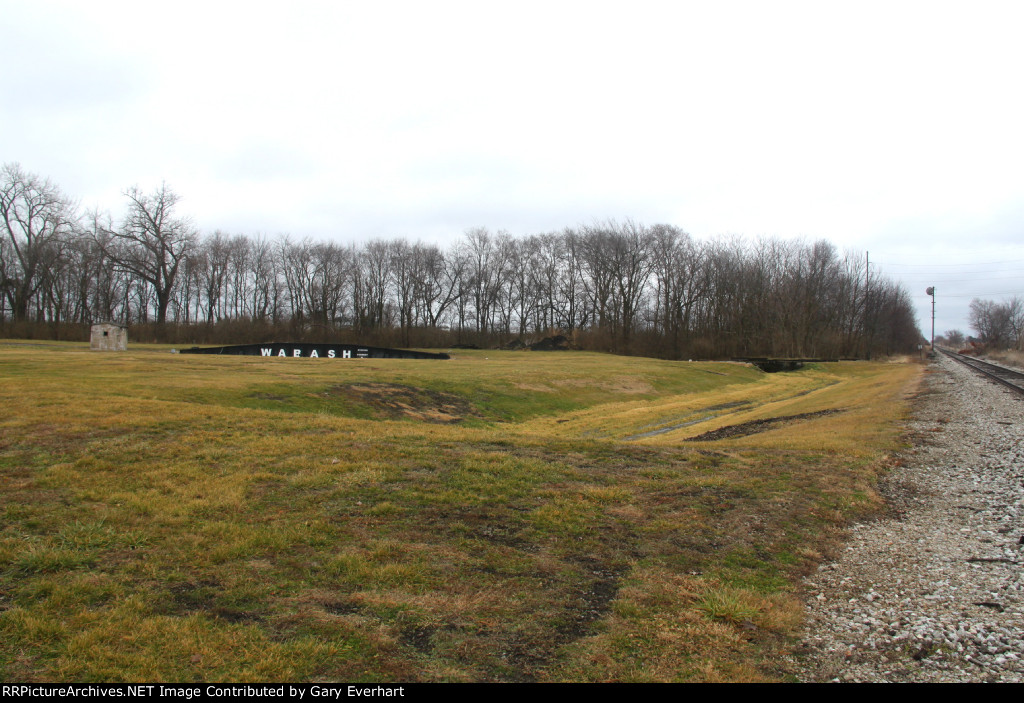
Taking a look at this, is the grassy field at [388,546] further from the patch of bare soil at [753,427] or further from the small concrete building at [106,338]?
the small concrete building at [106,338]

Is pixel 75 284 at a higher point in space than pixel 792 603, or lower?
higher

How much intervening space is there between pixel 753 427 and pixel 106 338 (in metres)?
31.6

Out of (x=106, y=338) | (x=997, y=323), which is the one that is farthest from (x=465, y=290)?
(x=997, y=323)

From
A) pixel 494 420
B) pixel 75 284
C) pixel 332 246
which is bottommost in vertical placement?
pixel 494 420

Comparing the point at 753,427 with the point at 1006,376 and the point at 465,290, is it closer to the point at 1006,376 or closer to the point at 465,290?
the point at 1006,376

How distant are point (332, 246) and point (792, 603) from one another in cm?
7445

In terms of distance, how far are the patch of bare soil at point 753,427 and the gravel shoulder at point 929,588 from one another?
6.59 metres

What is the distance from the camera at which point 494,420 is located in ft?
68.1

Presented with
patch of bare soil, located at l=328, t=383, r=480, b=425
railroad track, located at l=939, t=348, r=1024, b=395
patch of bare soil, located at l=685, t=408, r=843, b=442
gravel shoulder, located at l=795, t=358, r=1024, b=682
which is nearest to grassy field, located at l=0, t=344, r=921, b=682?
gravel shoulder, located at l=795, t=358, r=1024, b=682

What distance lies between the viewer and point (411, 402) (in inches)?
796

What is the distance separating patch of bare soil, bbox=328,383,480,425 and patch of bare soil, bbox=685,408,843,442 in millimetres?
7734

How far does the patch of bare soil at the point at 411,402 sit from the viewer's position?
61.1ft
